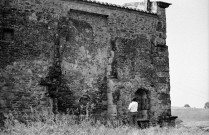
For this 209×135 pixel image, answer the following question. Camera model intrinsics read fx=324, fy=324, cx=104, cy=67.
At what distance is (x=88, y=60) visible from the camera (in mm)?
16156

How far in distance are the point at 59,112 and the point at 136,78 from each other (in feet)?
15.7

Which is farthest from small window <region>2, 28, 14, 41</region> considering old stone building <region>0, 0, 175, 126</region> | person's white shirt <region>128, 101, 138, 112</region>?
person's white shirt <region>128, 101, 138, 112</region>

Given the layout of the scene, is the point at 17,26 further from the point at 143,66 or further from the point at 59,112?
the point at 143,66

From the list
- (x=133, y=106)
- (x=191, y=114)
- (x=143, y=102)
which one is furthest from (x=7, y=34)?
(x=191, y=114)

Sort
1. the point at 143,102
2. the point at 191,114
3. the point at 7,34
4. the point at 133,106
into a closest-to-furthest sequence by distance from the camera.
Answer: the point at 133,106, the point at 7,34, the point at 143,102, the point at 191,114

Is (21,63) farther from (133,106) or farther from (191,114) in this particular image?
(191,114)

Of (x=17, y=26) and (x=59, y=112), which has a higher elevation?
(x=17, y=26)

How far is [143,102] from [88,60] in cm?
400

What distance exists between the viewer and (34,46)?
14.6 meters

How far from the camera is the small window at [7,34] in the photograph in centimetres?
1410

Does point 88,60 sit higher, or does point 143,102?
point 88,60

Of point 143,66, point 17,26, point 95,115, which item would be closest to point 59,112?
point 95,115

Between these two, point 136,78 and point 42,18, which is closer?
point 42,18

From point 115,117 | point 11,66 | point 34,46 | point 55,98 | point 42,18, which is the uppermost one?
point 42,18
